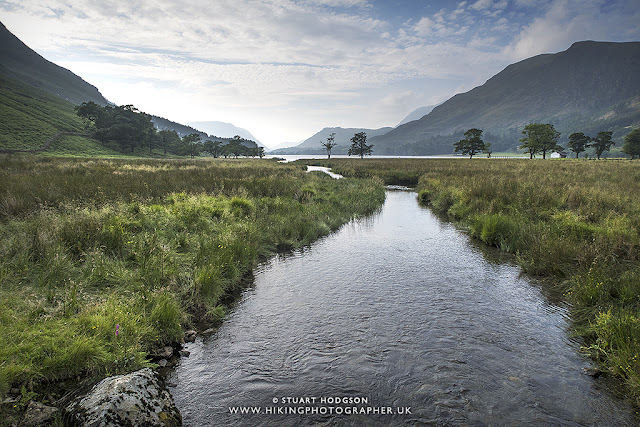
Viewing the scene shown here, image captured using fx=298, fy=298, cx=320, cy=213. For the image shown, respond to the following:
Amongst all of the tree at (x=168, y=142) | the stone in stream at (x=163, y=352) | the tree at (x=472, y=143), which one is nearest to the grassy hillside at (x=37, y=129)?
the tree at (x=168, y=142)

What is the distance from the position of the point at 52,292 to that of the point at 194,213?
7.13 meters

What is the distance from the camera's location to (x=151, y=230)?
10273mm

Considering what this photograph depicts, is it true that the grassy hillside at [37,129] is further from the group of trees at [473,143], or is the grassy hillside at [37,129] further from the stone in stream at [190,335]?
the group of trees at [473,143]

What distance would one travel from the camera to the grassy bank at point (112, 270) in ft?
14.6

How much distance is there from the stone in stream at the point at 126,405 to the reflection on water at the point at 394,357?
516mm

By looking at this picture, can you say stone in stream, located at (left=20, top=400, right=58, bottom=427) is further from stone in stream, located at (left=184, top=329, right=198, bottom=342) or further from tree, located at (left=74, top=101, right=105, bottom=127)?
tree, located at (left=74, top=101, right=105, bottom=127)

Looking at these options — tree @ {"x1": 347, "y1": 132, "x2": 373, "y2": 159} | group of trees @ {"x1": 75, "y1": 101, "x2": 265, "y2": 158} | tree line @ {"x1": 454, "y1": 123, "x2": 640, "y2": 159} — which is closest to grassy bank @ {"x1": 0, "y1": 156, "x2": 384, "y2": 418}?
tree line @ {"x1": 454, "y1": 123, "x2": 640, "y2": 159}

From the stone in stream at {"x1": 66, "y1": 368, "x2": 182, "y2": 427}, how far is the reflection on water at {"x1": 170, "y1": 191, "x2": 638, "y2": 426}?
52 cm

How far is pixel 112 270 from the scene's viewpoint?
7.29 m

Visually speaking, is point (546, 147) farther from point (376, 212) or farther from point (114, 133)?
point (114, 133)

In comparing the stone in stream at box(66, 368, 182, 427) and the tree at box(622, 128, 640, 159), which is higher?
the tree at box(622, 128, 640, 159)

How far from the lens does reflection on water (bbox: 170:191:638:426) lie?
4469mm

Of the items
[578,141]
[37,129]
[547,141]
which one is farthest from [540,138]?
[37,129]

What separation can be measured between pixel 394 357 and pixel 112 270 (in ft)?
22.4
